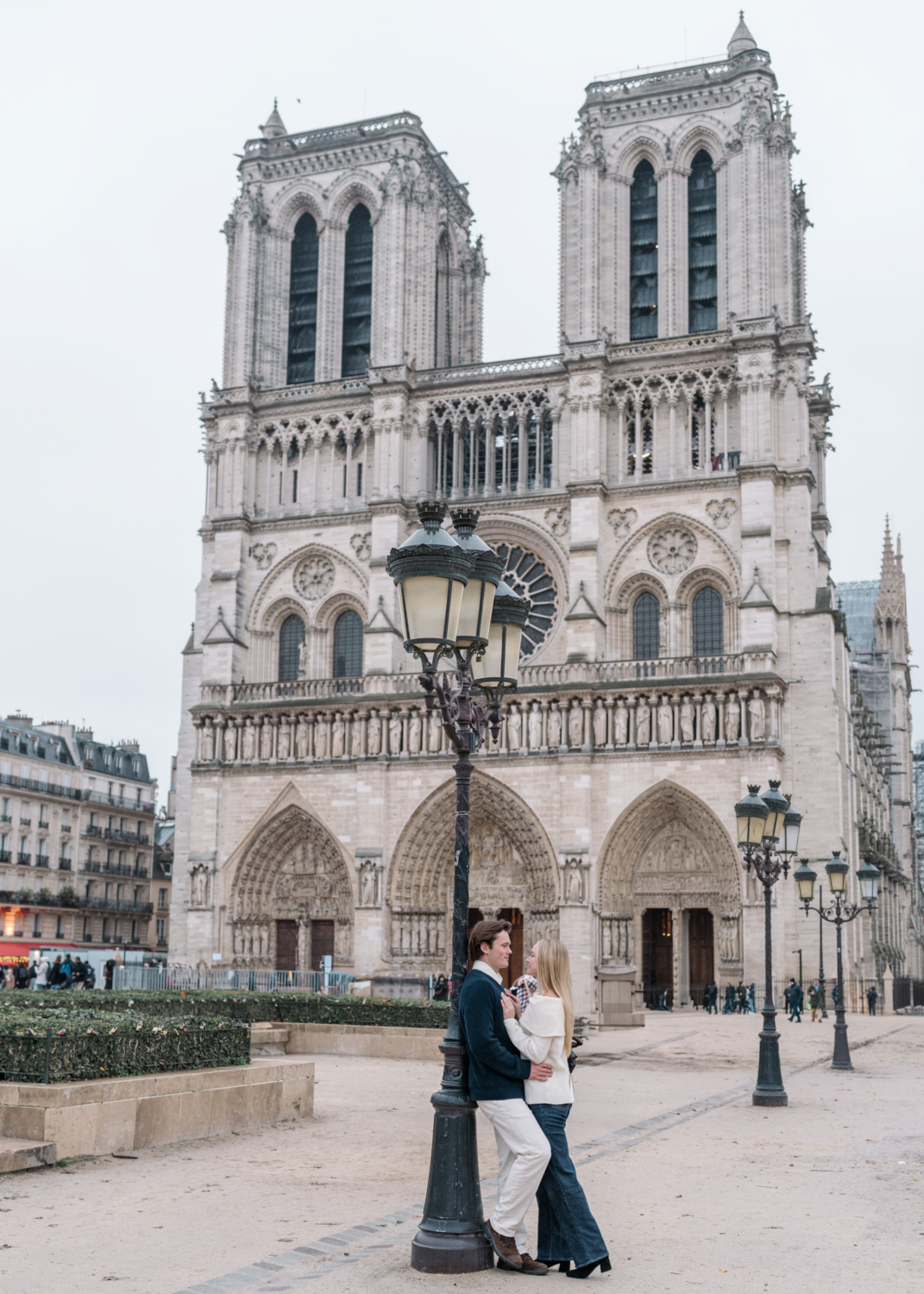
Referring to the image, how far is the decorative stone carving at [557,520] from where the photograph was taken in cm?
3875

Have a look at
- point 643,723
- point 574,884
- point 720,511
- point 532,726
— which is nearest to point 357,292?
point 720,511

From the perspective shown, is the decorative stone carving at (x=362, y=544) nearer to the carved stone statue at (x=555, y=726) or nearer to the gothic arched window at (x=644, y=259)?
the carved stone statue at (x=555, y=726)

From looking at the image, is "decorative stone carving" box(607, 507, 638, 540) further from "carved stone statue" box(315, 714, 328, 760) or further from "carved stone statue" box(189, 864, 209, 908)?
"carved stone statue" box(189, 864, 209, 908)

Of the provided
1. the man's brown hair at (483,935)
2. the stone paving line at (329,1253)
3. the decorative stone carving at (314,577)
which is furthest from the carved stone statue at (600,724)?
the man's brown hair at (483,935)

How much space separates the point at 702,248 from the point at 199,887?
929 inches

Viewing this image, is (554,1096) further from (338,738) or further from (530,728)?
(338,738)

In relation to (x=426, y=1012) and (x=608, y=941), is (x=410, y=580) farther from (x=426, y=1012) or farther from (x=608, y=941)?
(x=608, y=941)

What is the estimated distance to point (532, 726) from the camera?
3678cm

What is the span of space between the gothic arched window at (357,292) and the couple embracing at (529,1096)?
1479 inches

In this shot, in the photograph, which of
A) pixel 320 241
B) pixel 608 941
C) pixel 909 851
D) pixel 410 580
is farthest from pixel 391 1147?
pixel 909 851

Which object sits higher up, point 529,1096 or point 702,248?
point 702,248

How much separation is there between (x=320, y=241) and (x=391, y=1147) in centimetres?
3652

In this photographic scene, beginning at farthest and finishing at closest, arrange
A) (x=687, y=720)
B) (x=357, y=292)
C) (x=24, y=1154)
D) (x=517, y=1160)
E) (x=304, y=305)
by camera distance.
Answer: (x=304, y=305) → (x=357, y=292) → (x=687, y=720) → (x=24, y=1154) → (x=517, y=1160)

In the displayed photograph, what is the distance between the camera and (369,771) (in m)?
37.8
